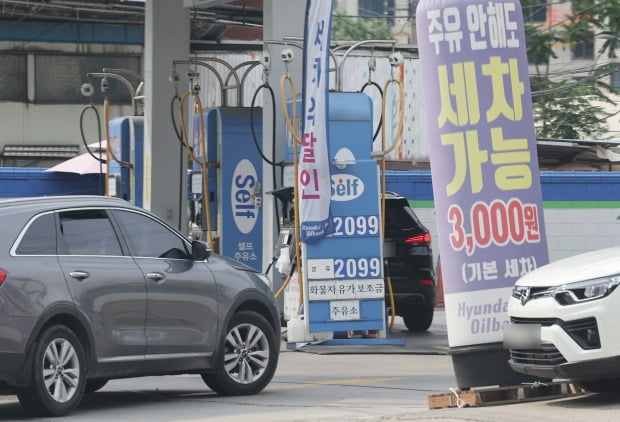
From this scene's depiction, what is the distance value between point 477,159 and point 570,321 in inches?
60.1

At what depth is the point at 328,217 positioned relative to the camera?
16062mm

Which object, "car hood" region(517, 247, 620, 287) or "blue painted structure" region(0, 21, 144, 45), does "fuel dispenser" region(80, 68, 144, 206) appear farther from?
"car hood" region(517, 247, 620, 287)

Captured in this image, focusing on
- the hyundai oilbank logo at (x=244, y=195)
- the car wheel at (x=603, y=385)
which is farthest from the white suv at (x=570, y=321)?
the hyundai oilbank logo at (x=244, y=195)

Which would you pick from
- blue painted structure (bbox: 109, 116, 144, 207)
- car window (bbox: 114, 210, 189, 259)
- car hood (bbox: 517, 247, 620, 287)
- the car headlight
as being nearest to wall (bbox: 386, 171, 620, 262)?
blue painted structure (bbox: 109, 116, 144, 207)

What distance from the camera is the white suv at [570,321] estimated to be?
961 centimetres

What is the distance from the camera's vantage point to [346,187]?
53.1ft

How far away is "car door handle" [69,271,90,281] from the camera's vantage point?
10.8 meters

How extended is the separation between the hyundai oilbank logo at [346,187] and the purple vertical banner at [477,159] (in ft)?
17.8

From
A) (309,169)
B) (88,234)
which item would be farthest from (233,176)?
(88,234)

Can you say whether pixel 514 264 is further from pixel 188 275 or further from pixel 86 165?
pixel 86 165

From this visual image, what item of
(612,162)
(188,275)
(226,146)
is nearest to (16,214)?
(188,275)

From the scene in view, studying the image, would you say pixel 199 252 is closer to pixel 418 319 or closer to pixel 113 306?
pixel 113 306

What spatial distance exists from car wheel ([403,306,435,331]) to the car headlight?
9283mm

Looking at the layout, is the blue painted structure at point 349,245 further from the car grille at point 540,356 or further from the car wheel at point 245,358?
the car grille at point 540,356
